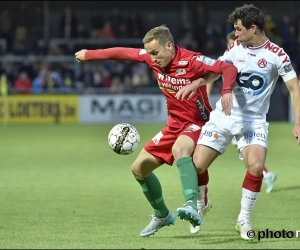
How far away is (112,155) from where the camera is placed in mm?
16125

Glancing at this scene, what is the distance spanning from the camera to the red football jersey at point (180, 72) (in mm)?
7098

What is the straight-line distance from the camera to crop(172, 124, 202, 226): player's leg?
6340 mm

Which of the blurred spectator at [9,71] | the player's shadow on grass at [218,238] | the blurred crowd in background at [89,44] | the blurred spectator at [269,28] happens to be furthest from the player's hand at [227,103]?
the blurred spectator at [9,71]

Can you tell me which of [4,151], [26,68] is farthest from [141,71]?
[4,151]

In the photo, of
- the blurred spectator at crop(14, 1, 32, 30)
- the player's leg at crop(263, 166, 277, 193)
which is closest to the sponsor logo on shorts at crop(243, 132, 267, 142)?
the player's leg at crop(263, 166, 277, 193)

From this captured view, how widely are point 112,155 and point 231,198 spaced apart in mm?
6490

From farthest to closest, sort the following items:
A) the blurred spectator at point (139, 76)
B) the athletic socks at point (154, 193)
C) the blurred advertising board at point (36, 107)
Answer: the blurred spectator at point (139, 76)
the blurred advertising board at point (36, 107)
the athletic socks at point (154, 193)

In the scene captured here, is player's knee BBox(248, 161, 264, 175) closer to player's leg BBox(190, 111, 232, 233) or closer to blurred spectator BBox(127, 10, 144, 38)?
player's leg BBox(190, 111, 232, 233)

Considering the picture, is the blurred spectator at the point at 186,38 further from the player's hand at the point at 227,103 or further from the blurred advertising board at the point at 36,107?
the player's hand at the point at 227,103

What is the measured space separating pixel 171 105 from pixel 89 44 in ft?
73.4

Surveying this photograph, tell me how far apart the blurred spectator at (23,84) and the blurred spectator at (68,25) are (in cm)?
366

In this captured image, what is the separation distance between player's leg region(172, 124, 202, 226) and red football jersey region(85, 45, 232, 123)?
0.56 feet

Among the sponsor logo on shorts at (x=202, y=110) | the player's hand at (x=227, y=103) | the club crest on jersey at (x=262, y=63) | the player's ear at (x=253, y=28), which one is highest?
the player's ear at (x=253, y=28)

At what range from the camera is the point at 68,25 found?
1173 inches
